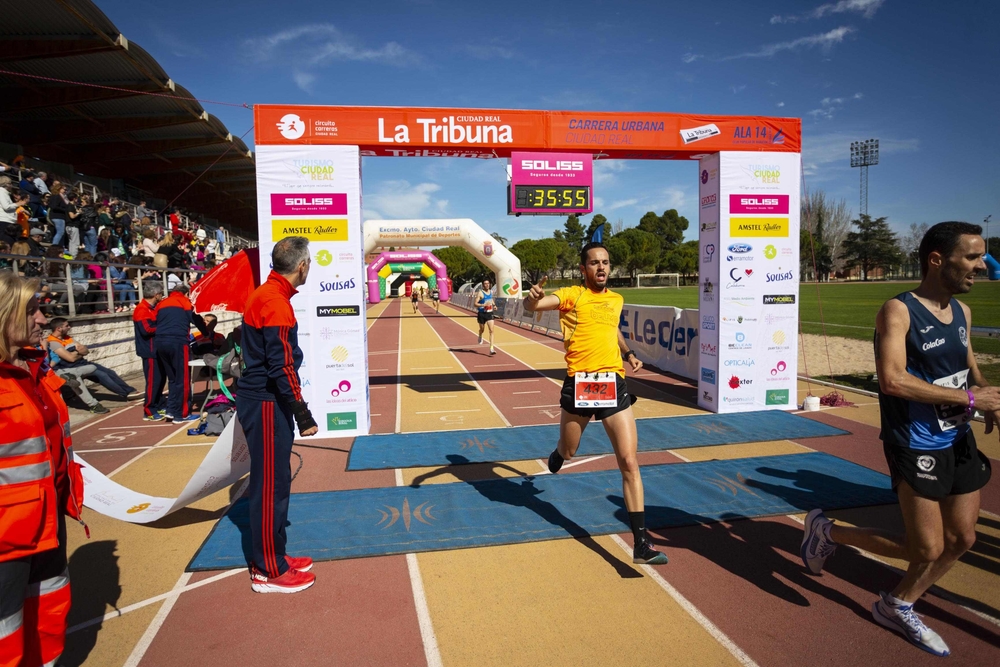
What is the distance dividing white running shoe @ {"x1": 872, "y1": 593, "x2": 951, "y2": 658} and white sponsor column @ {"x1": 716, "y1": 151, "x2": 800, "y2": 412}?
554 centimetres

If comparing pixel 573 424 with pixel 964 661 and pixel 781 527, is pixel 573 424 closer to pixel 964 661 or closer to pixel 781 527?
pixel 781 527

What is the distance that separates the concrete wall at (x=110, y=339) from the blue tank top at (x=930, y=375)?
12.6 metres

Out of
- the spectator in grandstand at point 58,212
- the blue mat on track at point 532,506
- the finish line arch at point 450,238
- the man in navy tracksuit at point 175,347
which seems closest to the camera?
the blue mat on track at point 532,506

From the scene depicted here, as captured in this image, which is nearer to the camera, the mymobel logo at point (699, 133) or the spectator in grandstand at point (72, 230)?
the mymobel logo at point (699, 133)

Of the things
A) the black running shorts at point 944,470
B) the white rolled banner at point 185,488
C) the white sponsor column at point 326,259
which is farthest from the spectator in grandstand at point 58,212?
the black running shorts at point 944,470

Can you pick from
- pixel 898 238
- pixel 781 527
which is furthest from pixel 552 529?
pixel 898 238

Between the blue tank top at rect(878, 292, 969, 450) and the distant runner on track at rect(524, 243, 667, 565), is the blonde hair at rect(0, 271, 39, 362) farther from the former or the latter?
the blue tank top at rect(878, 292, 969, 450)

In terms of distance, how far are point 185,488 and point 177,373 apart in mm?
5341

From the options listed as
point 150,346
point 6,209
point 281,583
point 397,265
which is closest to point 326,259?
point 150,346

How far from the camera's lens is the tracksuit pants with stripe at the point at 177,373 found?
866 centimetres

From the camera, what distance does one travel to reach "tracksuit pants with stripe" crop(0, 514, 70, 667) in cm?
223

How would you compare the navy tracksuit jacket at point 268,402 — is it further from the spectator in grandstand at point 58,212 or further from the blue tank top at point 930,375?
the spectator in grandstand at point 58,212

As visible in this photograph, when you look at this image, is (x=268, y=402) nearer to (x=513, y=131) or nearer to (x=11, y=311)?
(x=11, y=311)

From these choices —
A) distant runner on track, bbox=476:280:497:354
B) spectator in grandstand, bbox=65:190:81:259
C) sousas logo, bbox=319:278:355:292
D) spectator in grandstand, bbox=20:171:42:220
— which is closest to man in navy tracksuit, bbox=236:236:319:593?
sousas logo, bbox=319:278:355:292
